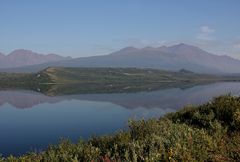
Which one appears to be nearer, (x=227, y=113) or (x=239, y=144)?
(x=239, y=144)

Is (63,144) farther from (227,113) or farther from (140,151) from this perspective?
(227,113)

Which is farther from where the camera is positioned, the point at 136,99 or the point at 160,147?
the point at 136,99

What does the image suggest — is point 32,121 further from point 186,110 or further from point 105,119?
point 186,110

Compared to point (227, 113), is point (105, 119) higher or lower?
lower

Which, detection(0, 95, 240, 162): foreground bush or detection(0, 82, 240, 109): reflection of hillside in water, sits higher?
detection(0, 95, 240, 162): foreground bush

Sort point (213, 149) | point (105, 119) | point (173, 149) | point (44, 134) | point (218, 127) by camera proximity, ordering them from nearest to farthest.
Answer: point (173, 149) → point (213, 149) → point (218, 127) → point (44, 134) → point (105, 119)

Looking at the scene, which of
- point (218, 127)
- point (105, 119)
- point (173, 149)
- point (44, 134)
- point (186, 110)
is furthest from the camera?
point (105, 119)

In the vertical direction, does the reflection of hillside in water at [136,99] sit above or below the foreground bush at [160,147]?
below

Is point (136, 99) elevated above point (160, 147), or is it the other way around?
point (160, 147)

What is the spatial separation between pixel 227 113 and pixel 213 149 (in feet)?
21.6

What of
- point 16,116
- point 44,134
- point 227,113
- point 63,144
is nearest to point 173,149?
point 63,144

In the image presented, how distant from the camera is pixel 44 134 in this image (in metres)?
54.5

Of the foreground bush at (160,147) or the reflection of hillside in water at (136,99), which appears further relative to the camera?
the reflection of hillside in water at (136,99)

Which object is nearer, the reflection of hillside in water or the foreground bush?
the foreground bush
